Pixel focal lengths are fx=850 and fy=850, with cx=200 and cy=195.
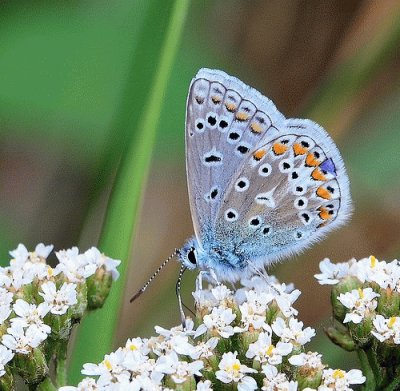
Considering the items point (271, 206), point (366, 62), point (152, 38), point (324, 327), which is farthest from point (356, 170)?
point (152, 38)

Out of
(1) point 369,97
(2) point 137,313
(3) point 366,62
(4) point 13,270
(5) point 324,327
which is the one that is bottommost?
(2) point 137,313

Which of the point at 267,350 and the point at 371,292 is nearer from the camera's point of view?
the point at 267,350

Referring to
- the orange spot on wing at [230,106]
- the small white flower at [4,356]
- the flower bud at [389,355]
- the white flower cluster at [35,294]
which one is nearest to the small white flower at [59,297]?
the white flower cluster at [35,294]

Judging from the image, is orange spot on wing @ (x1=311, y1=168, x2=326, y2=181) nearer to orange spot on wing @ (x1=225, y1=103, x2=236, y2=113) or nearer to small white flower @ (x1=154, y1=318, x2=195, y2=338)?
orange spot on wing @ (x1=225, y1=103, x2=236, y2=113)

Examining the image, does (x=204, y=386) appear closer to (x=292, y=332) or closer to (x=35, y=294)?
(x=292, y=332)

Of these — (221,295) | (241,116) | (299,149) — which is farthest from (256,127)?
(221,295)

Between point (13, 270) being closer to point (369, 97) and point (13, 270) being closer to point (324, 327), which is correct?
point (324, 327)
